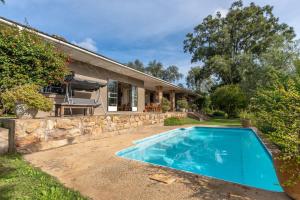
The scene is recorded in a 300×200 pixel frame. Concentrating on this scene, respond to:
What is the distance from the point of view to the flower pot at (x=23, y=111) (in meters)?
5.33

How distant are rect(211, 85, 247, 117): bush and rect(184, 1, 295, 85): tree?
12.2 ft

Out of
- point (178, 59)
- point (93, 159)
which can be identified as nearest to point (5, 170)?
point (93, 159)

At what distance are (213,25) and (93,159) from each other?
28.2 meters

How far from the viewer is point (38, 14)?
33.4 feet

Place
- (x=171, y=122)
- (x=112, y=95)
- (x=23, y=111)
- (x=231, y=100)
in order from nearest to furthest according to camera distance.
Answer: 1. (x=23, y=111)
2. (x=112, y=95)
3. (x=171, y=122)
4. (x=231, y=100)

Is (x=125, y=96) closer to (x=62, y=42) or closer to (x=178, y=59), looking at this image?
(x=62, y=42)

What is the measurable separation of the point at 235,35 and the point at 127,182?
28.8 meters

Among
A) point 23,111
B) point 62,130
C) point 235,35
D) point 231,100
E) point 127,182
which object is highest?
point 235,35

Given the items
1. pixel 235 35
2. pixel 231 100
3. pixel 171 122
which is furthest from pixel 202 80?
pixel 171 122

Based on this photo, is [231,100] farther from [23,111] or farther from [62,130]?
[23,111]

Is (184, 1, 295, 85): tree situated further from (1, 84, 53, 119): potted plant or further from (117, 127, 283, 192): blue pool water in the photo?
(1, 84, 53, 119): potted plant

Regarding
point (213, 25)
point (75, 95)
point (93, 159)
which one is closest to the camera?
point (93, 159)

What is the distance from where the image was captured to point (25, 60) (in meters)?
6.27

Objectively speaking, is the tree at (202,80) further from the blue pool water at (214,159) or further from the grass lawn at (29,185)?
the grass lawn at (29,185)
